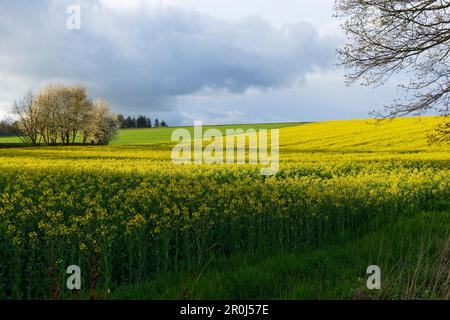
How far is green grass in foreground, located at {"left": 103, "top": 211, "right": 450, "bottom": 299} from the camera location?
5484 mm

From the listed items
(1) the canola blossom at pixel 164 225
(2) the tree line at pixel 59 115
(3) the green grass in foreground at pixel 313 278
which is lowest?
(3) the green grass in foreground at pixel 313 278

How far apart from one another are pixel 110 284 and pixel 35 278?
42.6 inches

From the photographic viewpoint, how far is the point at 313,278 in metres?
6.34

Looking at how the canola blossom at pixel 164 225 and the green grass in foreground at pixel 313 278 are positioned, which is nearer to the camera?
the green grass in foreground at pixel 313 278

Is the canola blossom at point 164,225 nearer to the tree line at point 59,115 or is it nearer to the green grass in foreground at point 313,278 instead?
the green grass in foreground at point 313,278

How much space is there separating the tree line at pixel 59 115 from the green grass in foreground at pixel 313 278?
6778 cm

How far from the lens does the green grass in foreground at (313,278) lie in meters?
5.48

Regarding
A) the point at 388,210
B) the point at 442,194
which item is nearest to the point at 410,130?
the point at 442,194

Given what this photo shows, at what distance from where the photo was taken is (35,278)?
609 cm

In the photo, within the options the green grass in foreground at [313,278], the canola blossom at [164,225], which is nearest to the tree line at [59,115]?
the canola blossom at [164,225]

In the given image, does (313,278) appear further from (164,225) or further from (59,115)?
(59,115)

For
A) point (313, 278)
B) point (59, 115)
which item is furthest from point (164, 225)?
point (59, 115)

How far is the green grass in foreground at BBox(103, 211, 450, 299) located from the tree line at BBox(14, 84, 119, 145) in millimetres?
67780
